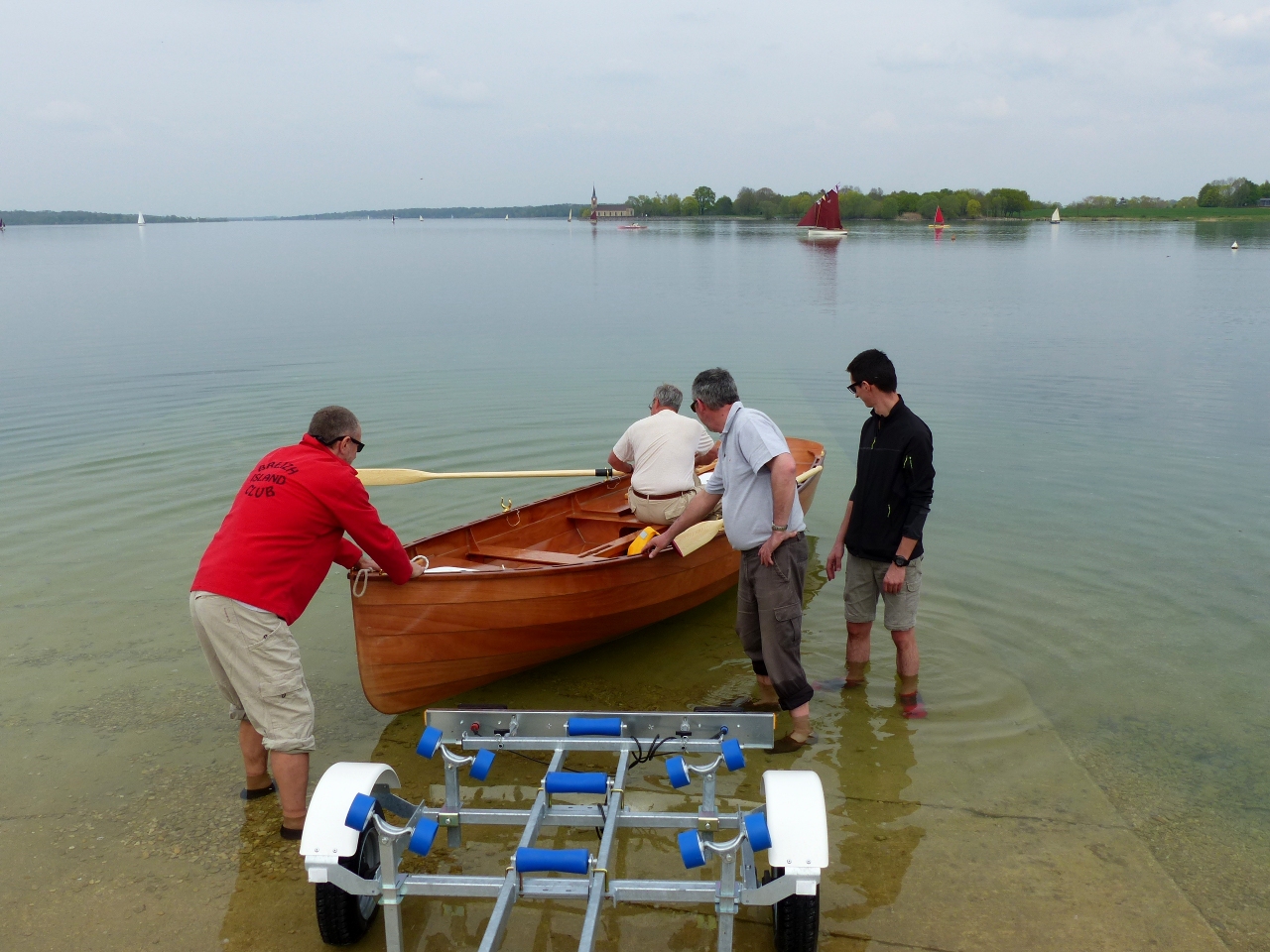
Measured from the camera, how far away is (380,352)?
2039cm

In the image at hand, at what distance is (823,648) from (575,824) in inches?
128

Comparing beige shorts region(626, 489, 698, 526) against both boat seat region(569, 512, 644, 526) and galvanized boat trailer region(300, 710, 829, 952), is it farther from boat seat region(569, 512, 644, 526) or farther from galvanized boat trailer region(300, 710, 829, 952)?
galvanized boat trailer region(300, 710, 829, 952)

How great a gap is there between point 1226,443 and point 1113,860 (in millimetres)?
9475

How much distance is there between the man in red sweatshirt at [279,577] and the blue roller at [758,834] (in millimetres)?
2044

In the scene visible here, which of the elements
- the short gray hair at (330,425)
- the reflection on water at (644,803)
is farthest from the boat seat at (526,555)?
the short gray hair at (330,425)

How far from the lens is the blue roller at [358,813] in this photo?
3332 millimetres

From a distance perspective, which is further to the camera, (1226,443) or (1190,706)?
(1226,443)

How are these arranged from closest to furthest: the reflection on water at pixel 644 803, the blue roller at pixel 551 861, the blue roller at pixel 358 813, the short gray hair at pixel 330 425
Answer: the blue roller at pixel 551 861 → the blue roller at pixel 358 813 → the reflection on water at pixel 644 803 → the short gray hair at pixel 330 425

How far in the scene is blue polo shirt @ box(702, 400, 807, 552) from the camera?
15.6 ft

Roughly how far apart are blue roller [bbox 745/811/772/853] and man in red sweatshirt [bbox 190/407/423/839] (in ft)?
6.70

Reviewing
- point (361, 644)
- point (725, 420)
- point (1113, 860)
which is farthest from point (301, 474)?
point (1113, 860)

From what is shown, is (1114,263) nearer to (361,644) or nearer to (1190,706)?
(1190,706)

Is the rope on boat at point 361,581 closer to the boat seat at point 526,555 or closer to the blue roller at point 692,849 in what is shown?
the boat seat at point 526,555

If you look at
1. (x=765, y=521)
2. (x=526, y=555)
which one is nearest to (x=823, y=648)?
(x=765, y=521)
